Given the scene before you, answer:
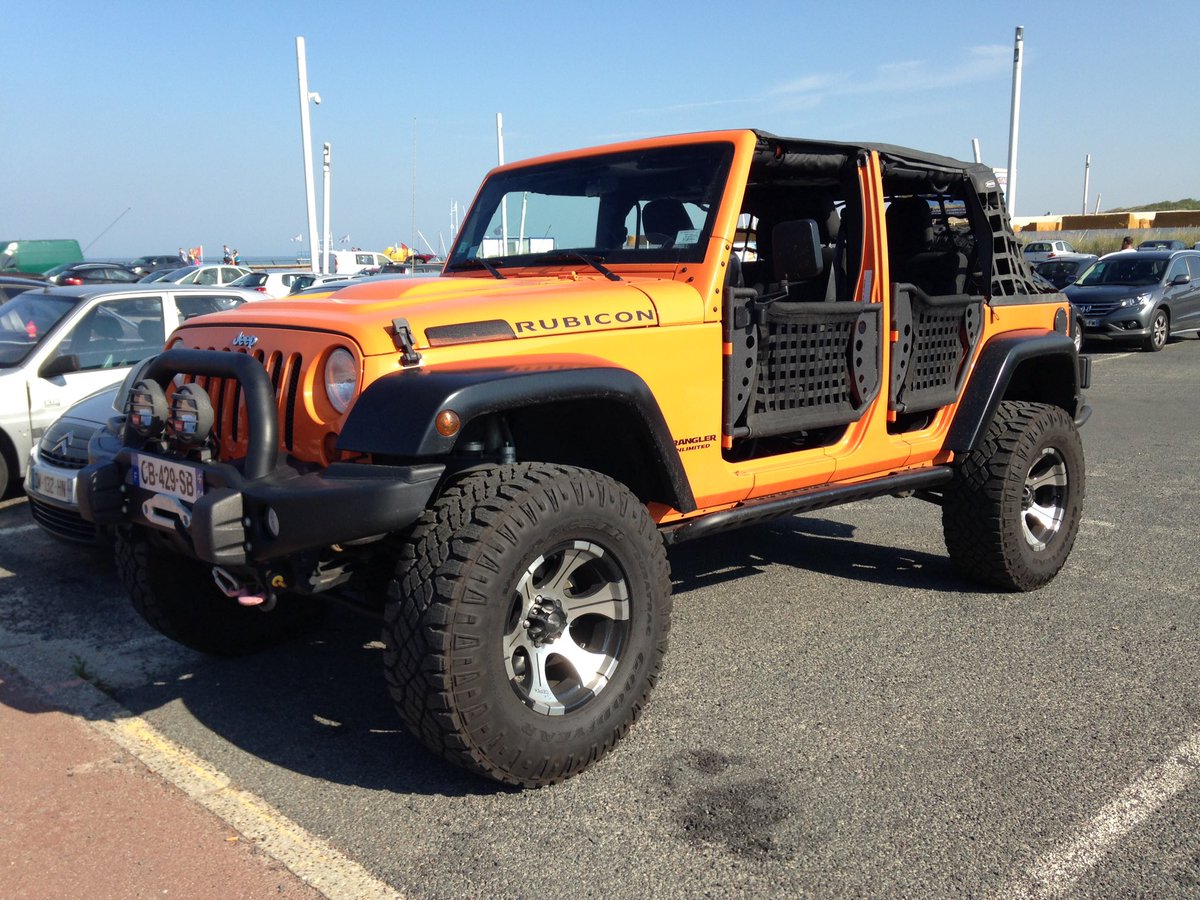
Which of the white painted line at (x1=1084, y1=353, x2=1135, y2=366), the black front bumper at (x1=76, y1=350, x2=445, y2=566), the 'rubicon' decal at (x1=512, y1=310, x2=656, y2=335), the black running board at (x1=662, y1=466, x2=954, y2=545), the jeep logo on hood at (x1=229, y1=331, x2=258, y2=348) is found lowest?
the white painted line at (x1=1084, y1=353, x2=1135, y2=366)

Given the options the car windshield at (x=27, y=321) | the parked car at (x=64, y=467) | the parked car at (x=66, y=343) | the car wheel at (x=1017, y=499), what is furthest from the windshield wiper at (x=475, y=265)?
the car windshield at (x=27, y=321)

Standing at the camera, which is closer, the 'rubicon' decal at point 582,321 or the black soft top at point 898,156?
the 'rubicon' decal at point 582,321

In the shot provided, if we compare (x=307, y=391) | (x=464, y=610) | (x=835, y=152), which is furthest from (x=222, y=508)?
(x=835, y=152)

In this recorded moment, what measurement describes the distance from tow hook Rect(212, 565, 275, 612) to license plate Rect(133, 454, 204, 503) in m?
0.26

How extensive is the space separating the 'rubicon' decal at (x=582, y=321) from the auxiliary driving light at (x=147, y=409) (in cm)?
119

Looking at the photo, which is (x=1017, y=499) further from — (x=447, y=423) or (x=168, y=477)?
(x=168, y=477)

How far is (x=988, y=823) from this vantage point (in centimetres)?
300

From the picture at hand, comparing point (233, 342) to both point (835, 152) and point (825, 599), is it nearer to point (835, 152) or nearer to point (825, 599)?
point (835, 152)

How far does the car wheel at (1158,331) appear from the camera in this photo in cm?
1731

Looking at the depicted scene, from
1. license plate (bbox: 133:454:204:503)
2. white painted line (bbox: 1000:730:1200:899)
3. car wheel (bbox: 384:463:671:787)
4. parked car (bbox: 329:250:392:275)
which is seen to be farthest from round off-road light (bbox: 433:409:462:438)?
parked car (bbox: 329:250:392:275)

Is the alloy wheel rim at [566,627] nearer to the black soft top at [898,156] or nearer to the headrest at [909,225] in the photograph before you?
the black soft top at [898,156]

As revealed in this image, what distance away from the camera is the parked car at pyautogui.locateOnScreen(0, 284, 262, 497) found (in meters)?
6.96

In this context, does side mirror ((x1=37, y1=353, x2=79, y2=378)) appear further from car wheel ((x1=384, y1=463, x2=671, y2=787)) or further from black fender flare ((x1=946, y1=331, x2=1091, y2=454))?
black fender flare ((x1=946, y1=331, x2=1091, y2=454))

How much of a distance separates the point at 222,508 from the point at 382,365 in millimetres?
628
